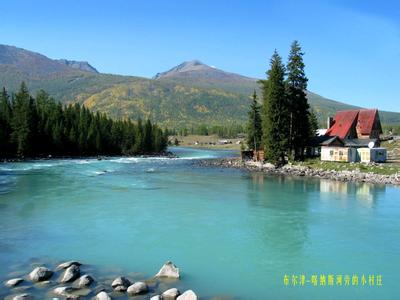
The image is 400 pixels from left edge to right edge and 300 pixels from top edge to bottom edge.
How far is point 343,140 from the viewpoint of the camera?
208 feet

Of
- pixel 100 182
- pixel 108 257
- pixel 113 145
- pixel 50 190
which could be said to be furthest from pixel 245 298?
pixel 113 145

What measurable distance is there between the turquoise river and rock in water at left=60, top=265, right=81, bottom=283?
110 cm

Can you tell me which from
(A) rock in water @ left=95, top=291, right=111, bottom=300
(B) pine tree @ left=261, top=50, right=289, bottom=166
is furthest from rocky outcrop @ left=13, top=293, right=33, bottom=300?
(B) pine tree @ left=261, top=50, right=289, bottom=166

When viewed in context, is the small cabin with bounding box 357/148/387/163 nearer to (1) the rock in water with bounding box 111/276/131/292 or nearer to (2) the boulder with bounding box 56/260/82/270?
(2) the boulder with bounding box 56/260/82/270

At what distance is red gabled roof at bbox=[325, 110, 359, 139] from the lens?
2662 inches

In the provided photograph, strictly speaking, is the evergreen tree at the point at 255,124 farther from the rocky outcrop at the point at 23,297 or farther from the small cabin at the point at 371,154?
the rocky outcrop at the point at 23,297

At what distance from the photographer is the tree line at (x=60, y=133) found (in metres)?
75.5

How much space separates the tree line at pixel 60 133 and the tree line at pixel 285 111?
44.1 m

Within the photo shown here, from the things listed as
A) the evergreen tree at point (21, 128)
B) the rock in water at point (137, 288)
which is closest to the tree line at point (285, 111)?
the evergreen tree at point (21, 128)

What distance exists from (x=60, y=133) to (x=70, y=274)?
76.7m

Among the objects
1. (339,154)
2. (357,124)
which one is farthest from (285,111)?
(357,124)

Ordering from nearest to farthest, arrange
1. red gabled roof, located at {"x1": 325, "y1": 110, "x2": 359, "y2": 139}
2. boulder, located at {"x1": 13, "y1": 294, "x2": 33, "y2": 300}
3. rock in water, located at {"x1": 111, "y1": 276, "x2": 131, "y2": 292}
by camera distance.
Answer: boulder, located at {"x1": 13, "y1": 294, "x2": 33, "y2": 300} → rock in water, located at {"x1": 111, "y1": 276, "x2": 131, "y2": 292} → red gabled roof, located at {"x1": 325, "y1": 110, "x2": 359, "y2": 139}

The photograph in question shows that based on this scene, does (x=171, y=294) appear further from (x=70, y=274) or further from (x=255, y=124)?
(x=255, y=124)

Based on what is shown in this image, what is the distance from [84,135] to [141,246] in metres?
78.3
